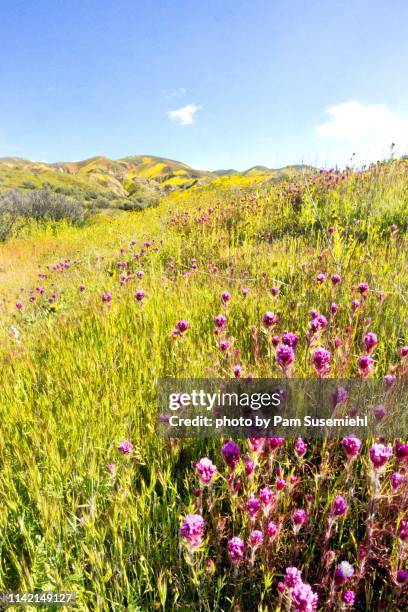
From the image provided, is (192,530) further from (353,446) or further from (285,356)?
(285,356)

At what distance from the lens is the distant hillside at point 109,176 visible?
31.3 metres

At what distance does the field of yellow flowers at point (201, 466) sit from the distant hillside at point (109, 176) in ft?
22.2

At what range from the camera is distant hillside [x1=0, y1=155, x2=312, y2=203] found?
31.3m

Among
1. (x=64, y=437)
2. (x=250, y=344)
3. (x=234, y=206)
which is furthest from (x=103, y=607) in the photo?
(x=234, y=206)

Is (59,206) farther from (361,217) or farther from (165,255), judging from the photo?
(361,217)

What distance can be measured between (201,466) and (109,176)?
67.1 metres

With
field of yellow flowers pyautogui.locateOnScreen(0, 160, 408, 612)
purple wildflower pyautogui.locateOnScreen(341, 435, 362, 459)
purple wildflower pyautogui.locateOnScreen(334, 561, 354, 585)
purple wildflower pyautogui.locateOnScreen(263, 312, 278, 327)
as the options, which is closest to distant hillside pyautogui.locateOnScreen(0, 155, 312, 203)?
field of yellow flowers pyautogui.locateOnScreen(0, 160, 408, 612)

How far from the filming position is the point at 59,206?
46.6 ft

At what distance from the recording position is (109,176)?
61250 millimetres

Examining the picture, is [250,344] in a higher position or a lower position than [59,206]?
lower

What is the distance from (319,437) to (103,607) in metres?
1.10

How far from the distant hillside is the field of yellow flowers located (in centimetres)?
676

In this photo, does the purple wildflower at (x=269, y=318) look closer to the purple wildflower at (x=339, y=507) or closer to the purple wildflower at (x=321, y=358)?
the purple wildflower at (x=321, y=358)

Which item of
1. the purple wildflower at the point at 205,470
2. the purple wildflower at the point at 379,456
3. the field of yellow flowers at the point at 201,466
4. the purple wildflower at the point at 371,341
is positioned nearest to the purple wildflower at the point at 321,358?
the field of yellow flowers at the point at 201,466
